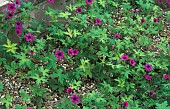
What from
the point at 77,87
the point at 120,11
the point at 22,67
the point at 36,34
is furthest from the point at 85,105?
the point at 120,11

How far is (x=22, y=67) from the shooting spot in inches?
141

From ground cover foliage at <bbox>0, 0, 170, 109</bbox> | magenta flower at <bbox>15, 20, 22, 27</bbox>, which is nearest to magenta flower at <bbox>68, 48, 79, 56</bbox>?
ground cover foliage at <bbox>0, 0, 170, 109</bbox>

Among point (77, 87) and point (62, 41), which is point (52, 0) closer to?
point (62, 41)

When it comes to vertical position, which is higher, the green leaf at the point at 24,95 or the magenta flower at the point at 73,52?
the magenta flower at the point at 73,52

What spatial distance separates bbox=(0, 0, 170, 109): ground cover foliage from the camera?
3348 mm

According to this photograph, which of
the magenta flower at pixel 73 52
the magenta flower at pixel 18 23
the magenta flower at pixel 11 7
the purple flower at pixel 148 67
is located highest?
the magenta flower at pixel 11 7

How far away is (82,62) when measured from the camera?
3.50 metres

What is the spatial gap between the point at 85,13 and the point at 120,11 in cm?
58

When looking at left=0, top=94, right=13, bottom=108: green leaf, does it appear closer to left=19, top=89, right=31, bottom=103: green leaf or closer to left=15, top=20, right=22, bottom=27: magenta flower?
left=19, top=89, right=31, bottom=103: green leaf

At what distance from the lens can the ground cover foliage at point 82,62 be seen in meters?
3.35

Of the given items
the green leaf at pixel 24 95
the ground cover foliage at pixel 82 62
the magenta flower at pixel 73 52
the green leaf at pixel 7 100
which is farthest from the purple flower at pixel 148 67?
the green leaf at pixel 7 100

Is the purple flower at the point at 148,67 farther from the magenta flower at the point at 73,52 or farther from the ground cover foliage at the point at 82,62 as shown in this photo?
the magenta flower at the point at 73,52

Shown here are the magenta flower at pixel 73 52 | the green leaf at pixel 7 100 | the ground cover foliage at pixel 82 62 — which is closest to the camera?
the green leaf at pixel 7 100

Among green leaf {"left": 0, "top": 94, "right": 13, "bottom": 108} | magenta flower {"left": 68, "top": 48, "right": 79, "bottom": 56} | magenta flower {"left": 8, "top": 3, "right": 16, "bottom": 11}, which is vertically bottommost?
green leaf {"left": 0, "top": 94, "right": 13, "bottom": 108}
